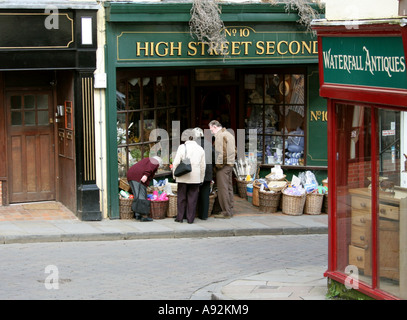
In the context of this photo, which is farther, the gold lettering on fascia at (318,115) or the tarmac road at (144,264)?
the gold lettering on fascia at (318,115)

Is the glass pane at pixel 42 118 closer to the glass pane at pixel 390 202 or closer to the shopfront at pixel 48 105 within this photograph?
the shopfront at pixel 48 105

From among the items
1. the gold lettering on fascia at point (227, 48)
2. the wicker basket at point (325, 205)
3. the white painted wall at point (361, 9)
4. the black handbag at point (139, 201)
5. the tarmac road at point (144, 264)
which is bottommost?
the tarmac road at point (144, 264)

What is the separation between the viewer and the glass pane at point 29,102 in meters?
14.4

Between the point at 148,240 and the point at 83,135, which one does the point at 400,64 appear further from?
the point at 83,135

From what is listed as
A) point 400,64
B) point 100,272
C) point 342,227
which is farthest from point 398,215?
point 100,272

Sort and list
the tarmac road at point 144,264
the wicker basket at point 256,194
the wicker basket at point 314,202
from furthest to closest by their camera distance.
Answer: the wicker basket at point 256,194 → the wicker basket at point 314,202 → the tarmac road at point 144,264

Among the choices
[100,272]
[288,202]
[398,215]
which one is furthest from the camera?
[288,202]

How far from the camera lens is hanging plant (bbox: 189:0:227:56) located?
13797 millimetres

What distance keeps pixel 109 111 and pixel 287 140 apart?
4.07 metres

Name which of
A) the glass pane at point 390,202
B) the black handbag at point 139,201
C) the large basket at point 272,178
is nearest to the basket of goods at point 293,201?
the large basket at point 272,178

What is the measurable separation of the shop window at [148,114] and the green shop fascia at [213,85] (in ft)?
0.06

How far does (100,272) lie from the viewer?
33.8 ft

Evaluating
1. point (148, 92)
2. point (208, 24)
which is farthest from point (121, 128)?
point (208, 24)

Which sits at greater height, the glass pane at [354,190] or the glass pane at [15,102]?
→ the glass pane at [15,102]
